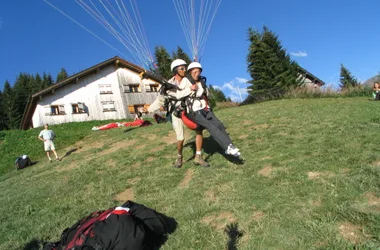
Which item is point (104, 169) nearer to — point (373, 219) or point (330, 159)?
point (330, 159)

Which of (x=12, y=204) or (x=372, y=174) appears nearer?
(x=372, y=174)

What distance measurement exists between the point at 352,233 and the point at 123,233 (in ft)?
8.52

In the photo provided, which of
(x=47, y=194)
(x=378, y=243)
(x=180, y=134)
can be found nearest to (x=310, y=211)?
(x=378, y=243)

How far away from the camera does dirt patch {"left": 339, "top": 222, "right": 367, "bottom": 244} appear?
121 inches

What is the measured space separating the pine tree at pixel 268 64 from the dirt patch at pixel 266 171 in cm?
3291

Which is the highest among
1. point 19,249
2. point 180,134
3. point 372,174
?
point 180,134

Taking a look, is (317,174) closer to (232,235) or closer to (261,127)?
(232,235)

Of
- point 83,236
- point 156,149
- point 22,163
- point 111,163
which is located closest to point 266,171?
point 83,236

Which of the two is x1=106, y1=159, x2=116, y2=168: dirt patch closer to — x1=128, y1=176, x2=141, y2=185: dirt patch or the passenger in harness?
x1=128, y1=176, x2=141, y2=185: dirt patch

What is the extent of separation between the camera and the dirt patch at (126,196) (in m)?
6.12

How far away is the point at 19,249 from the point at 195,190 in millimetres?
3087

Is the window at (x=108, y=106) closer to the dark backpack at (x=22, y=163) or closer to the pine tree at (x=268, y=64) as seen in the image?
the pine tree at (x=268, y=64)

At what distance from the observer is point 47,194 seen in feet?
25.1

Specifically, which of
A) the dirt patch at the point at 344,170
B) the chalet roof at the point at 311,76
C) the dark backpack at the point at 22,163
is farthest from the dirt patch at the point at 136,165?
the chalet roof at the point at 311,76
